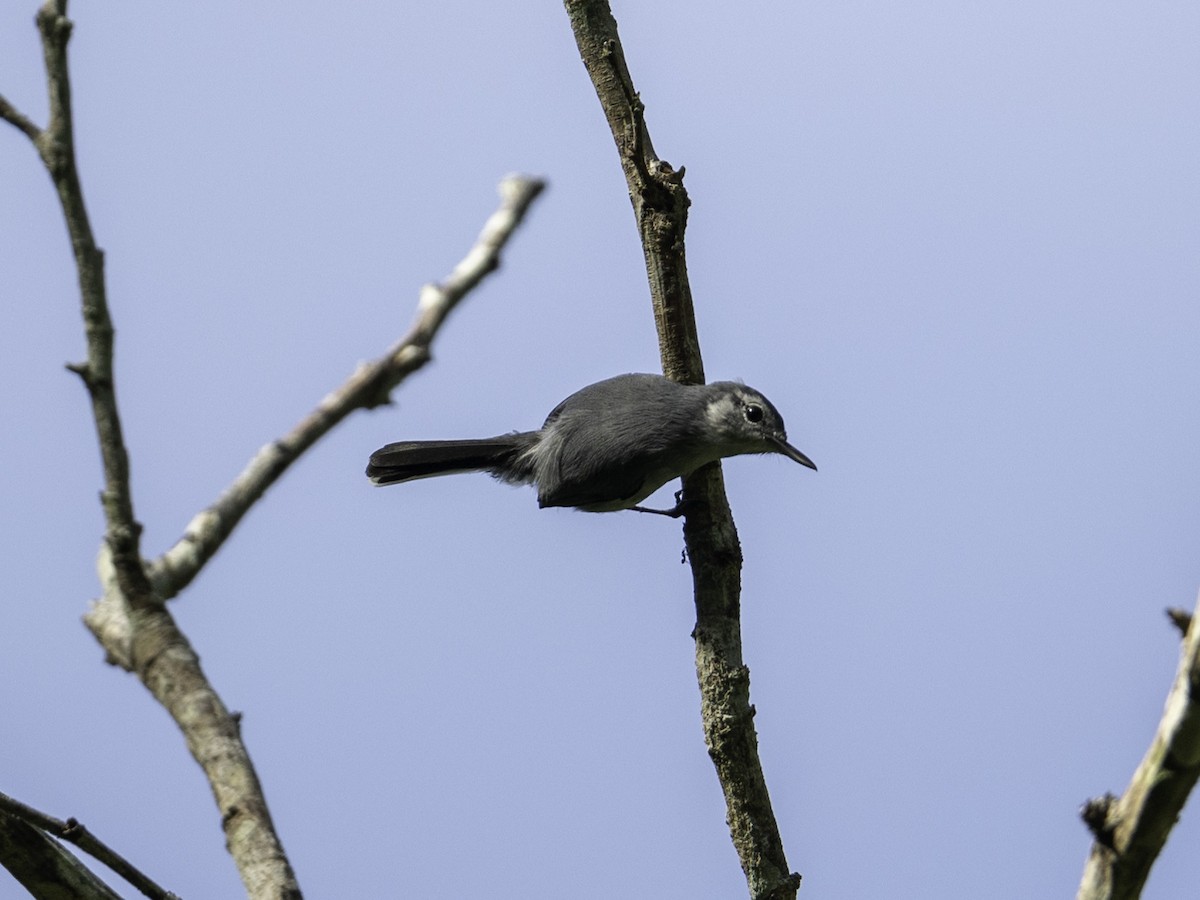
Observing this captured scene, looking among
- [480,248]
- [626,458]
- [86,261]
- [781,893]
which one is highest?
[626,458]

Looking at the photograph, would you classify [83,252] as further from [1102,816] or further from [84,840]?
[1102,816]

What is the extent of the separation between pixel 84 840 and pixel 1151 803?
2.39 meters

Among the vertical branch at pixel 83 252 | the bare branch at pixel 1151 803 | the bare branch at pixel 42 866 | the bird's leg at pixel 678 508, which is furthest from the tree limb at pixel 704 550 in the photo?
the vertical branch at pixel 83 252

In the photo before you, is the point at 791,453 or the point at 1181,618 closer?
the point at 1181,618

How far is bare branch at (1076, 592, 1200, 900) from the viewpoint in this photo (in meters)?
2.48

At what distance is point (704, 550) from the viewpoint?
5.86 m

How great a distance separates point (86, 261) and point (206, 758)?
0.92 m

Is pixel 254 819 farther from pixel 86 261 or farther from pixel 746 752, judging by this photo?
pixel 746 752

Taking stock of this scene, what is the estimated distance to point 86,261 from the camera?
2207mm

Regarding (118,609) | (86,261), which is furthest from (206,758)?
(86,261)

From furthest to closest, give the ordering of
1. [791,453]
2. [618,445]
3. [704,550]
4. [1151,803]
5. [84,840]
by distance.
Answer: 1. [791,453]
2. [618,445]
3. [704,550]
4. [84,840]
5. [1151,803]

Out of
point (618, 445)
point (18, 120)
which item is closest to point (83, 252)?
point (18, 120)

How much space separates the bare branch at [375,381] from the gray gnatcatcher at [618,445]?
4.09 m

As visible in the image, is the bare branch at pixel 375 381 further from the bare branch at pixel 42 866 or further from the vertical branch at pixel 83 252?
the bare branch at pixel 42 866
